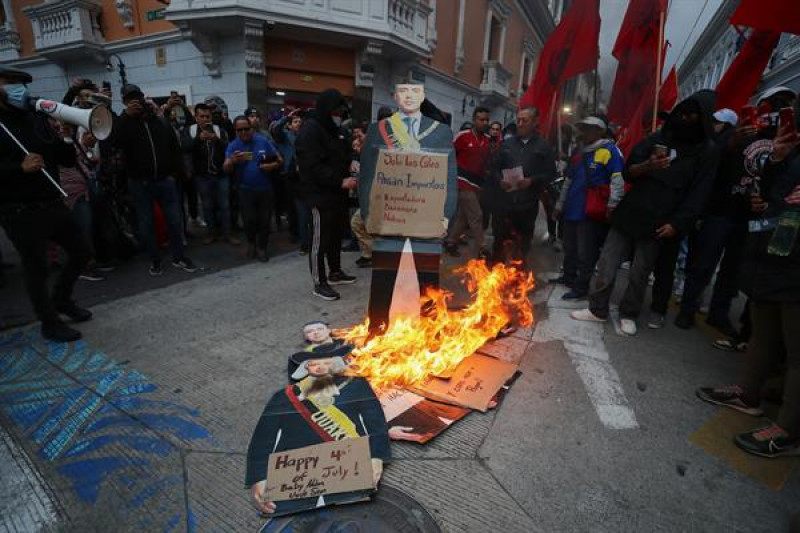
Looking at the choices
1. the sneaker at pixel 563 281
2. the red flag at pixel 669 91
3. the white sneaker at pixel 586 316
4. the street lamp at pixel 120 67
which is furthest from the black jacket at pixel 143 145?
the street lamp at pixel 120 67

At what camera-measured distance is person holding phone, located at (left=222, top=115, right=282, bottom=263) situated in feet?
19.2

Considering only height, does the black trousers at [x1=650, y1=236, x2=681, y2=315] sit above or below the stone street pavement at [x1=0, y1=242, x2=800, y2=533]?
above

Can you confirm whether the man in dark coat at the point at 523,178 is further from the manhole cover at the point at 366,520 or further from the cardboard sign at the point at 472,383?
the manhole cover at the point at 366,520

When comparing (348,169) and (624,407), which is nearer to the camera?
(624,407)

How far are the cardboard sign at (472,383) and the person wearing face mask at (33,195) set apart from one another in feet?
10.00

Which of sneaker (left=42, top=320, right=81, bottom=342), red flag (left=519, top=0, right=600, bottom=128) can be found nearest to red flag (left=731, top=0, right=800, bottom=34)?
red flag (left=519, top=0, right=600, bottom=128)

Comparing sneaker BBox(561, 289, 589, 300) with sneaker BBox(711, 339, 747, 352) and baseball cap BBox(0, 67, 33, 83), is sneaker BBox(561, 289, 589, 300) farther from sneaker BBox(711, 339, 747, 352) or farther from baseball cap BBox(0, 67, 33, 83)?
baseball cap BBox(0, 67, 33, 83)

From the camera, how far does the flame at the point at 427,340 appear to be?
2.87 m

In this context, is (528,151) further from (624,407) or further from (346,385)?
(346,385)

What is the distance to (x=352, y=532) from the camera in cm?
175

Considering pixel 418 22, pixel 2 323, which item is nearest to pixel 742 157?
pixel 2 323

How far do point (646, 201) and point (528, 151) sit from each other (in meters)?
1.60

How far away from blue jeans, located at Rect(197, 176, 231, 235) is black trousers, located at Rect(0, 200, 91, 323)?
304cm

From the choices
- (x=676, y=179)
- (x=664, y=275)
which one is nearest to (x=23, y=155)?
(x=676, y=179)
